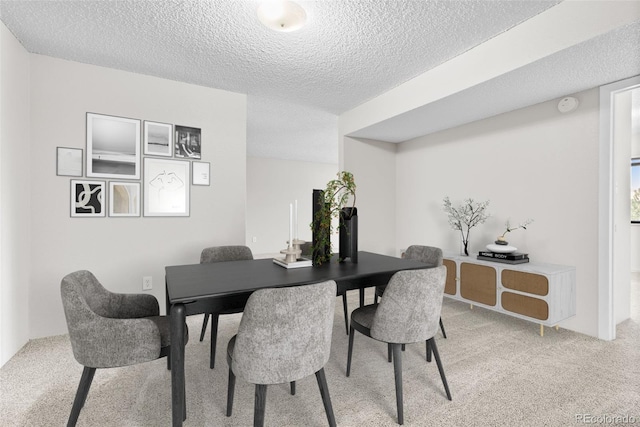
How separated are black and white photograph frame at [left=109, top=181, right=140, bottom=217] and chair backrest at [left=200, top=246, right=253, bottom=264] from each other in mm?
1020

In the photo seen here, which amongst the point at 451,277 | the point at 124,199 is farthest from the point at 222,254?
the point at 451,277

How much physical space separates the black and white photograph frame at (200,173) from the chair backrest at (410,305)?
244 cm

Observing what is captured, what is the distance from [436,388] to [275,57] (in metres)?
2.81

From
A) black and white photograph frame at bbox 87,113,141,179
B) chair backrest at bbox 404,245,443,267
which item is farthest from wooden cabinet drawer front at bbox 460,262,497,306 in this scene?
black and white photograph frame at bbox 87,113,141,179

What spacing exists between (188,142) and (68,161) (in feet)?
3.39

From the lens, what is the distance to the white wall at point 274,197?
720cm

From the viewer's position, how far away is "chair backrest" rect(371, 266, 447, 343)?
1.59 m

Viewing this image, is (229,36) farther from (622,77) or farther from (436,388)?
(622,77)

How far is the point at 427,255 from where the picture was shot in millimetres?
2668

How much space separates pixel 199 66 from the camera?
281 cm

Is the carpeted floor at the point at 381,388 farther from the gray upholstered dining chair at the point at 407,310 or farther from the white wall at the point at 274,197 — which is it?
the white wall at the point at 274,197

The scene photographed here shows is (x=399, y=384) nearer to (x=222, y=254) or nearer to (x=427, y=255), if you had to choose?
(x=427, y=255)

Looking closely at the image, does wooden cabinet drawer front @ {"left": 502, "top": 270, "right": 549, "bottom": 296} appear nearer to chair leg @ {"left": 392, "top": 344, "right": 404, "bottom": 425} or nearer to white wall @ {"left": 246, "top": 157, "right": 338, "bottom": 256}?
chair leg @ {"left": 392, "top": 344, "right": 404, "bottom": 425}

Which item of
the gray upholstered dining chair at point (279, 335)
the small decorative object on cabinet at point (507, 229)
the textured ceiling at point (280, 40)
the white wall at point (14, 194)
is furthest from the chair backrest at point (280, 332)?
the small decorative object on cabinet at point (507, 229)
